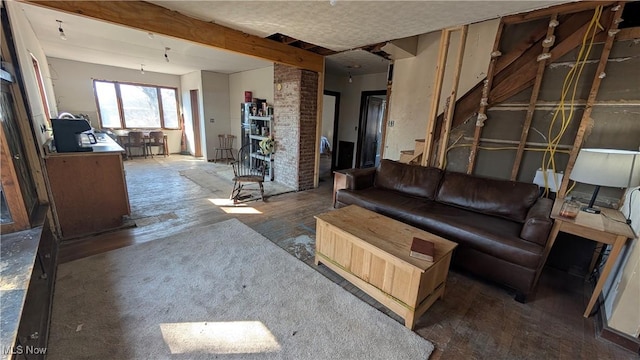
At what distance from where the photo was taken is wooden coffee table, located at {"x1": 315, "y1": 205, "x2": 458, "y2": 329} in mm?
1675

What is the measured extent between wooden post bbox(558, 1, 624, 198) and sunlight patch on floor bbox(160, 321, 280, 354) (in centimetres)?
307

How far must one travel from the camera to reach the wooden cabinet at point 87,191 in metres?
Answer: 2.53

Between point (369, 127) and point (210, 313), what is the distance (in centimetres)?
548

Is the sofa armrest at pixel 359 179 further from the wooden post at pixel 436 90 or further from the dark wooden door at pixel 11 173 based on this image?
the dark wooden door at pixel 11 173

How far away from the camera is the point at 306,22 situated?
2750 millimetres

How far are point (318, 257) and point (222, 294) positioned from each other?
88cm

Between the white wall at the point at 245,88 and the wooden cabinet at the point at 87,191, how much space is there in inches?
137

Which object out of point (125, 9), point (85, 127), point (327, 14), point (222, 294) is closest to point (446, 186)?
point (327, 14)

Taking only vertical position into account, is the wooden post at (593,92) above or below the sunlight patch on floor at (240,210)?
above

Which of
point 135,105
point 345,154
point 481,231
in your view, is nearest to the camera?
point 481,231

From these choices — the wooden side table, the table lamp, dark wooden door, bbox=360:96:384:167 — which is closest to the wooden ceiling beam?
the table lamp

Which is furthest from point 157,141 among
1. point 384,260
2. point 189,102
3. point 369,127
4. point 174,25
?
point 384,260

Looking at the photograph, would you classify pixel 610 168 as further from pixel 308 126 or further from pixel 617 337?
pixel 308 126

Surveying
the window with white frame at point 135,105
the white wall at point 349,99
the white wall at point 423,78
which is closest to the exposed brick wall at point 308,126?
the white wall at point 423,78
